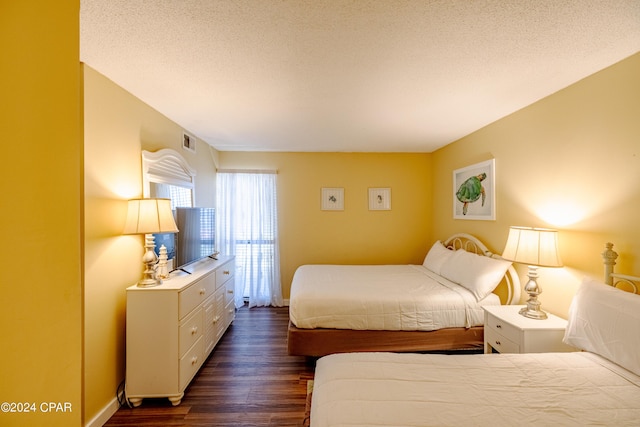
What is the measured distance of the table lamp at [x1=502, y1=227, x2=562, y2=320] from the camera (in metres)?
1.81

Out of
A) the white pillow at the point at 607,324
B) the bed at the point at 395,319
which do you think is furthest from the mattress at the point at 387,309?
Answer: the white pillow at the point at 607,324

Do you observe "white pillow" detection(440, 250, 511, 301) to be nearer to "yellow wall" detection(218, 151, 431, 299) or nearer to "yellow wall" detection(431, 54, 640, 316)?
"yellow wall" detection(431, 54, 640, 316)

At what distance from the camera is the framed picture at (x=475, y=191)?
9.02 feet

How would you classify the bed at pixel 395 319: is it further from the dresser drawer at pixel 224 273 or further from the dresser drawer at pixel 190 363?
the dresser drawer at pixel 224 273

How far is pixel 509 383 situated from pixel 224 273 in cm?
271

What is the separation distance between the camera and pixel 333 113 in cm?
243

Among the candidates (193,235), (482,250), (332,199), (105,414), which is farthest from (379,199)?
(105,414)

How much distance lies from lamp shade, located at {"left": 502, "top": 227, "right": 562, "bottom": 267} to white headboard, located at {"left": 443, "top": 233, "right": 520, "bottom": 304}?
1.92ft

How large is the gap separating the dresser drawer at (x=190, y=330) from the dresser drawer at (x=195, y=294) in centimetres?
7

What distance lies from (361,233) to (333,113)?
2.18 metres

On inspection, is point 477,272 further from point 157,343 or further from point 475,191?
point 157,343

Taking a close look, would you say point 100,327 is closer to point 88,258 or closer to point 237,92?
point 88,258

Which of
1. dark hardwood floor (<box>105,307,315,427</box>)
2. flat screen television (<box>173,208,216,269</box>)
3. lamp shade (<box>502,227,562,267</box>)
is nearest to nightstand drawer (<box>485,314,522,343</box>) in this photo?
lamp shade (<box>502,227,562,267</box>)

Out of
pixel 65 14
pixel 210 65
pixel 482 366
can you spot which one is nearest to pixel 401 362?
pixel 482 366
